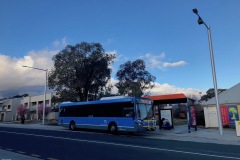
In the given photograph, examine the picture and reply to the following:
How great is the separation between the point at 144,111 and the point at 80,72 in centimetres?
2326

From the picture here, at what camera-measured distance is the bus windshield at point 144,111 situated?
20.9 metres

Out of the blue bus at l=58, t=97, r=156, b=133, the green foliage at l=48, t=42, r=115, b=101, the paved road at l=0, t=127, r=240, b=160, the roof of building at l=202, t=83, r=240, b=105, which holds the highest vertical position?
the green foliage at l=48, t=42, r=115, b=101

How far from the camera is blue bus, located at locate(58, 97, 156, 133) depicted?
2084cm

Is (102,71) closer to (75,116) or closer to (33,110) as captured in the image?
(75,116)

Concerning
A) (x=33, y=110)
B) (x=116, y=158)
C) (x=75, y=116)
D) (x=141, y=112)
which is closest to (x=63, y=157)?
(x=116, y=158)

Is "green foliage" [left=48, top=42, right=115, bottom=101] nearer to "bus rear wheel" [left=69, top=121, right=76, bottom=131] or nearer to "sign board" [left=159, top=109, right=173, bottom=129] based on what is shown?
"bus rear wheel" [left=69, top=121, right=76, bottom=131]

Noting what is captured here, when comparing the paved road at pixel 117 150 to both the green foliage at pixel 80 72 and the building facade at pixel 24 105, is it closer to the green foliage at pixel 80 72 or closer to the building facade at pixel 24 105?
the green foliage at pixel 80 72

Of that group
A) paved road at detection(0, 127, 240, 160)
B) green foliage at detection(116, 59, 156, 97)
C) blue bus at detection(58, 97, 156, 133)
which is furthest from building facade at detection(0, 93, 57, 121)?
paved road at detection(0, 127, 240, 160)

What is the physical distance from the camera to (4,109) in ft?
295

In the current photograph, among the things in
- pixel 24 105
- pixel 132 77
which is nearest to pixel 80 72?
pixel 132 77

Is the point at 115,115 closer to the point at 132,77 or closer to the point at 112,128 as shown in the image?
the point at 112,128

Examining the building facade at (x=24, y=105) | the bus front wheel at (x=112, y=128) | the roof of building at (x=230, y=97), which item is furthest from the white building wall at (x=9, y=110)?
the roof of building at (x=230, y=97)

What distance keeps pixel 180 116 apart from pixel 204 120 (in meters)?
23.9

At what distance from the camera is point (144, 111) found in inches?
842
